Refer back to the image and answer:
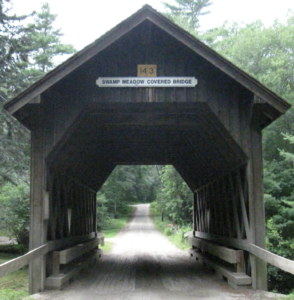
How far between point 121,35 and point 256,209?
12.9 ft

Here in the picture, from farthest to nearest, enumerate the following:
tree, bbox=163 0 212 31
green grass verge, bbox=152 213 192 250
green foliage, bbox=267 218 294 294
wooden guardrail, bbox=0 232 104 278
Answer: tree, bbox=163 0 212 31, green grass verge, bbox=152 213 192 250, green foliage, bbox=267 218 294 294, wooden guardrail, bbox=0 232 104 278

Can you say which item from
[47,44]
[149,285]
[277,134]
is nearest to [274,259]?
[149,285]

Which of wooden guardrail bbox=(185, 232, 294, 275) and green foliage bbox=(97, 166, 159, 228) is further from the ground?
green foliage bbox=(97, 166, 159, 228)

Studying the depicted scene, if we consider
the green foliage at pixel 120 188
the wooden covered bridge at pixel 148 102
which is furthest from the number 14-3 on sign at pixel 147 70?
the green foliage at pixel 120 188

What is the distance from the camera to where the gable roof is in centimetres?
741

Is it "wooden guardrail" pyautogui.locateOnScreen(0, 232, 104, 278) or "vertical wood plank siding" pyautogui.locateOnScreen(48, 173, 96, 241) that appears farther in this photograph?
"vertical wood plank siding" pyautogui.locateOnScreen(48, 173, 96, 241)

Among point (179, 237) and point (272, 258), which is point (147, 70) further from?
point (179, 237)

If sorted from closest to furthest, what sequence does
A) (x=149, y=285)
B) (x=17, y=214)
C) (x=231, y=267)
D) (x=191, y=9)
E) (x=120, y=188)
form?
(x=149, y=285) < (x=231, y=267) < (x=17, y=214) < (x=191, y=9) < (x=120, y=188)

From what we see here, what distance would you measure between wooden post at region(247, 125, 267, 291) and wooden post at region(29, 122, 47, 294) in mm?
3796

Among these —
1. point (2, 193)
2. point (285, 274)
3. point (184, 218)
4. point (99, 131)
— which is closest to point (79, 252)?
point (99, 131)

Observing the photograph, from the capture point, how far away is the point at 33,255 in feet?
23.3

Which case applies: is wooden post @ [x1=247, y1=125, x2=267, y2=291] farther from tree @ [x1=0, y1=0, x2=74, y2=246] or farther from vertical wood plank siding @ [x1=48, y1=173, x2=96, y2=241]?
tree @ [x1=0, y1=0, x2=74, y2=246]

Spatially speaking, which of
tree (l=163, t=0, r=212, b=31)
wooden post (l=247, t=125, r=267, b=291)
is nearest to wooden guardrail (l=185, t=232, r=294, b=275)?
wooden post (l=247, t=125, r=267, b=291)

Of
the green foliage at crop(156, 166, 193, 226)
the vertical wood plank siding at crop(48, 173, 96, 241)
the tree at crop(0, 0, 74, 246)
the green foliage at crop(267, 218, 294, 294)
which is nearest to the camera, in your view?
the vertical wood plank siding at crop(48, 173, 96, 241)
